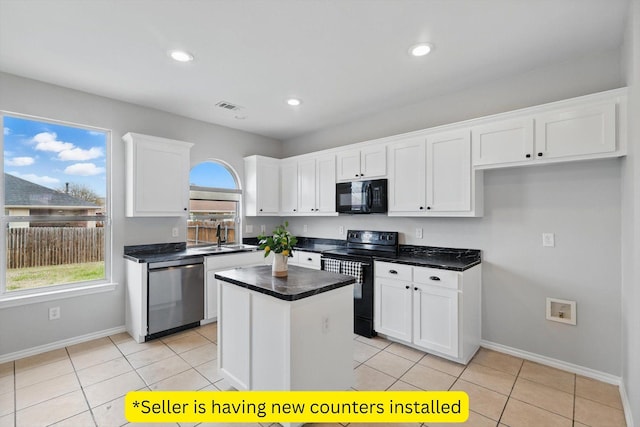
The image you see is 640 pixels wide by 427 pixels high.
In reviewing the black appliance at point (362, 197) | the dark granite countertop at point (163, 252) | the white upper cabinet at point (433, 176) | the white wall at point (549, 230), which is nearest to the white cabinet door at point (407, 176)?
the white upper cabinet at point (433, 176)

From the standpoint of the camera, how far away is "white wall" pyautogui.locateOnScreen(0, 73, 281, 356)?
2920mm

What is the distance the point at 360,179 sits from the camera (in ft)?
12.7

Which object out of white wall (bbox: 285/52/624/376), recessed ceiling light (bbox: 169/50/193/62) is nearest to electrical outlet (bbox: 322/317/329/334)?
white wall (bbox: 285/52/624/376)

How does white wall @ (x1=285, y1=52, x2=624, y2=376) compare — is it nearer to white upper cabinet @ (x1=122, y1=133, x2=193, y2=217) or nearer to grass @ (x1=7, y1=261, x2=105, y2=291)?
white upper cabinet @ (x1=122, y1=133, x2=193, y2=217)

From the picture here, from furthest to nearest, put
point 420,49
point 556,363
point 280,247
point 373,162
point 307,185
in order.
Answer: point 307,185 → point 373,162 → point 556,363 → point 420,49 → point 280,247

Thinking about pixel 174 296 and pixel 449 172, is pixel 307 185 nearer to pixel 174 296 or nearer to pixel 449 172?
pixel 449 172

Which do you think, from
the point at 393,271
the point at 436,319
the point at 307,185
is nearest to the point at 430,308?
the point at 436,319

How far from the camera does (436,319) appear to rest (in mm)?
2904

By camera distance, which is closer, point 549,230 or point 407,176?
point 549,230

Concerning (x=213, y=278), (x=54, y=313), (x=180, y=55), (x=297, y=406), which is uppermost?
(x=180, y=55)

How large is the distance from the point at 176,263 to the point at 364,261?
6.98 feet

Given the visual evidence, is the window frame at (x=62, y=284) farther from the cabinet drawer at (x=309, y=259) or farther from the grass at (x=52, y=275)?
the cabinet drawer at (x=309, y=259)

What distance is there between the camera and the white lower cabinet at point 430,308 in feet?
9.15

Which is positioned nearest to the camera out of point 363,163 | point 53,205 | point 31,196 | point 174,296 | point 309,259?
point 31,196
